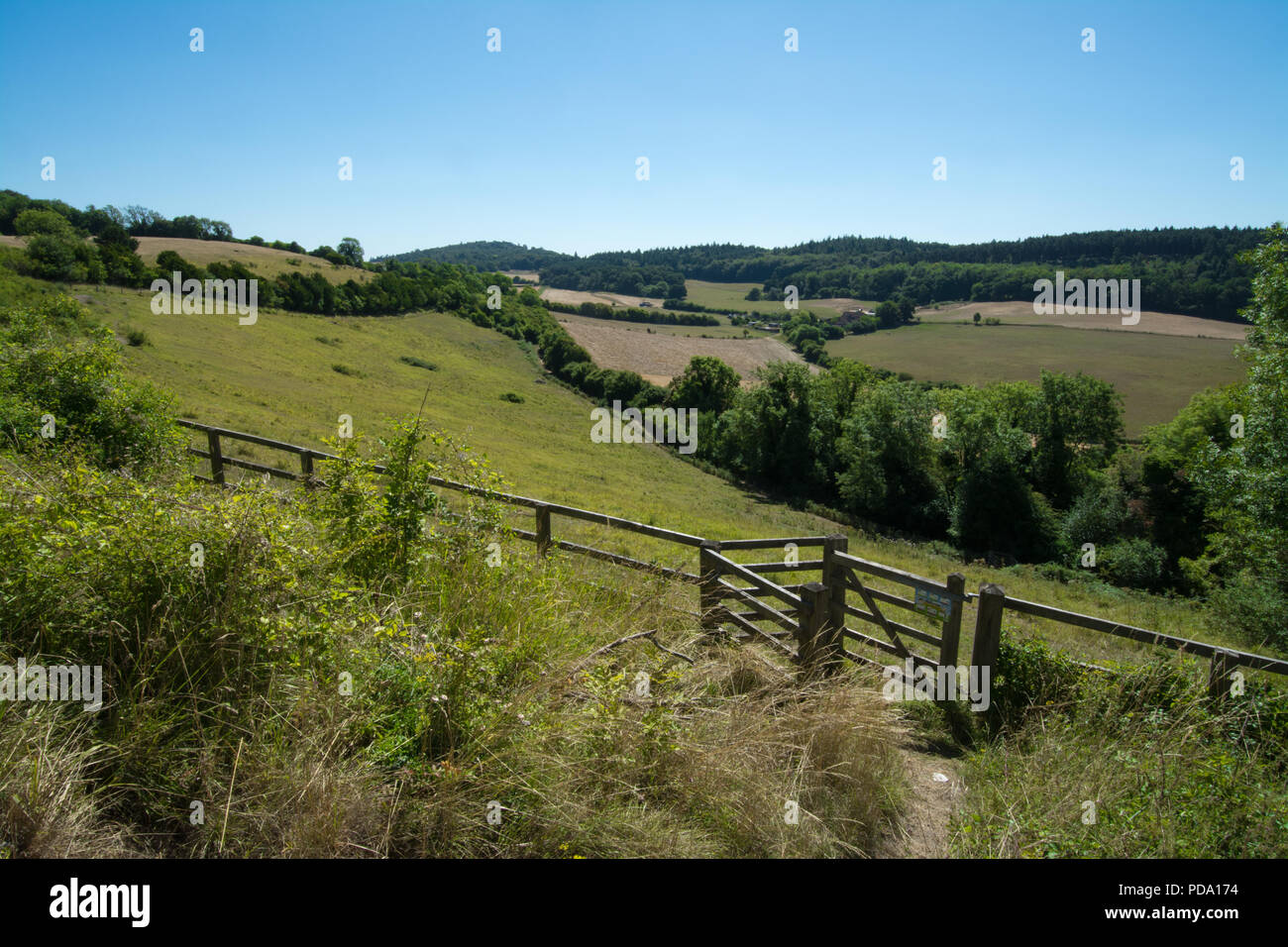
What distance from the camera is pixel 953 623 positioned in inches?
238

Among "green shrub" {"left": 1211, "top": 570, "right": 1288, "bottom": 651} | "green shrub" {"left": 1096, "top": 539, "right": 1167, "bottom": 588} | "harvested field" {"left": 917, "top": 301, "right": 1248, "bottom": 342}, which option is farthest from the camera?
"harvested field" {"left": 917, "top": 301, "right": 1248, "bottom": 342}

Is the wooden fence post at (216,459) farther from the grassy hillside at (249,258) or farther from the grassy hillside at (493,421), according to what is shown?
the grassy hillside at (249,258)

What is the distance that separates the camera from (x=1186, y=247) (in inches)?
3716

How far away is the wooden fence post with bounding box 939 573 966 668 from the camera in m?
5.95

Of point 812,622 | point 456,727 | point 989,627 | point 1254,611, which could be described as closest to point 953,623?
point 989,627

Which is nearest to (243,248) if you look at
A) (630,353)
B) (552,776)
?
(630,353)

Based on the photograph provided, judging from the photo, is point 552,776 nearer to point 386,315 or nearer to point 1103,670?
point 1103,670

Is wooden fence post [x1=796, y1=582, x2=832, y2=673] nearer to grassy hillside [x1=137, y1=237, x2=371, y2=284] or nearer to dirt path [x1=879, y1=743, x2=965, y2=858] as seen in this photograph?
dirt path [x1=879, y1=743, x2=965, y2=858]

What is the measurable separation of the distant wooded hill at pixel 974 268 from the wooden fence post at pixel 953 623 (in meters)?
44.6

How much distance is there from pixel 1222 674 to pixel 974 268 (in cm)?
13726

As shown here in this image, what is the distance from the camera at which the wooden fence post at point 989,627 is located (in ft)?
19.3

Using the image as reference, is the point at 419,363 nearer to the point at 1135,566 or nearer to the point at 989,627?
the point at 1135,566

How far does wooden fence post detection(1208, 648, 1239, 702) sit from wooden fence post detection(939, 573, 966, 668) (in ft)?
5.93

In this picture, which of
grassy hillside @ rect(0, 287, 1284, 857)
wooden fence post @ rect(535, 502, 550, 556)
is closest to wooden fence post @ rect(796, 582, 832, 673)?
grassy hillside @ rect(0, 287, 1284, 857)
